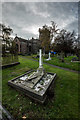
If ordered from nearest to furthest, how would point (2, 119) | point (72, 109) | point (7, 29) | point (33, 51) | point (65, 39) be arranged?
point (2, 119) → point (72, 109) → point (7, 29) → point (65, 39) → point (33, 51)

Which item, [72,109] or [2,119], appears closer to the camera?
[2,119]

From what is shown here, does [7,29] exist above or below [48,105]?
above

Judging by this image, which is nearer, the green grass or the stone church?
the green grass

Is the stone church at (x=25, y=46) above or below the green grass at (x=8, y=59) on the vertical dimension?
above

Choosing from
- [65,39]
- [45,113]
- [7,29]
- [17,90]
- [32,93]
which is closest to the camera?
[45,113]

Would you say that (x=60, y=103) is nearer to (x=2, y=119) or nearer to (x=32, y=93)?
(x=32, y=93)

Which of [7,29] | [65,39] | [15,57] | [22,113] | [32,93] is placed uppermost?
[7,29]

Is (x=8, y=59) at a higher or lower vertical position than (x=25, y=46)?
lower

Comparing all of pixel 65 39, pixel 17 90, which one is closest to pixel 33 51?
pixel 65 39

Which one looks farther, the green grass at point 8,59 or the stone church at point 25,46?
the stone church at point 25,46

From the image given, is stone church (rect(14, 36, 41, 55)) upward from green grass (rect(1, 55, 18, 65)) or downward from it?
upward

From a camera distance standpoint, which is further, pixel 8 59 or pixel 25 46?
pixel 25 46

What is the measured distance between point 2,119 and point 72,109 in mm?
2562

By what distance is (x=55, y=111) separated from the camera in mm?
2283
